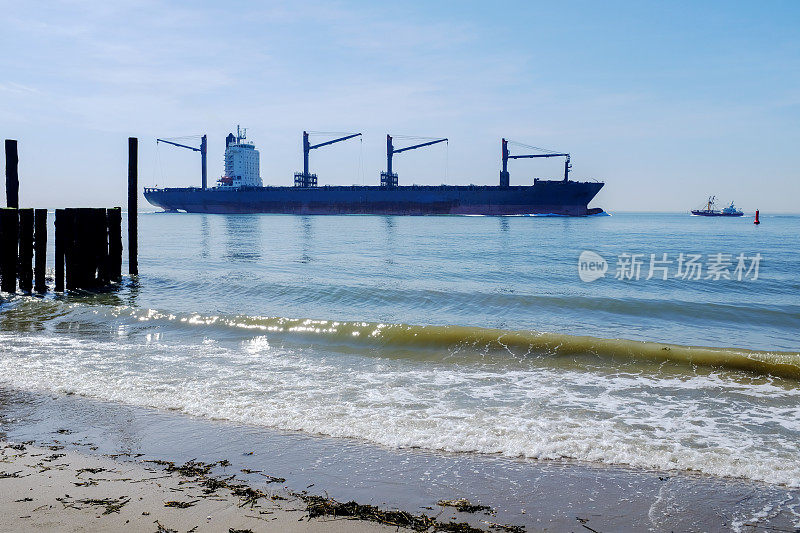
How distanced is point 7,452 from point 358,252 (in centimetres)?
1872

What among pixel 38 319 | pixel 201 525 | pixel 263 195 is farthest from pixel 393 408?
pixel 263 195

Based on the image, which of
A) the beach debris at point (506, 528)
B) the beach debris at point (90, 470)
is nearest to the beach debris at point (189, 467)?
the beach debris at point (90, 470)

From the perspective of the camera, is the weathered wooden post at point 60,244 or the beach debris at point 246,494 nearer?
the beach debris at point 246,494

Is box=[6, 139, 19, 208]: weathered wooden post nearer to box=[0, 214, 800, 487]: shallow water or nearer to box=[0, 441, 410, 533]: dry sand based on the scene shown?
box=[0, 214, 800, 487]: shallow water

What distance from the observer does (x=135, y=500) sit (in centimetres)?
263

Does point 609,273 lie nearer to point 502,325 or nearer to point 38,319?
point 502,325

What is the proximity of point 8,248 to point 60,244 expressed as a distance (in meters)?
0.85

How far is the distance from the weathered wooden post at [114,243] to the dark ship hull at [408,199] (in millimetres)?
54620

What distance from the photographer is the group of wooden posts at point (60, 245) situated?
1036 cm

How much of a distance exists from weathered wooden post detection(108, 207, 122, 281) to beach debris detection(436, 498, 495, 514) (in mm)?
11084

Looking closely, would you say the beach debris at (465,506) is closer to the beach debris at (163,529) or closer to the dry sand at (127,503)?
the dry sand at (127,503)

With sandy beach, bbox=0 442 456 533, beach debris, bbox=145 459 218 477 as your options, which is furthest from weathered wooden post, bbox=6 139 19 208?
beach debris, bbox=145 459 218 477

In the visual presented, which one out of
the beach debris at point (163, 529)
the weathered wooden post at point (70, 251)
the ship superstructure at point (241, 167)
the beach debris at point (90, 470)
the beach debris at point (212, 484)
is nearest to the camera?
the beach debris at point (163, 529)

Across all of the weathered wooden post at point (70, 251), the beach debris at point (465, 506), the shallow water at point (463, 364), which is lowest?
the shallow water at point (463, 364)
